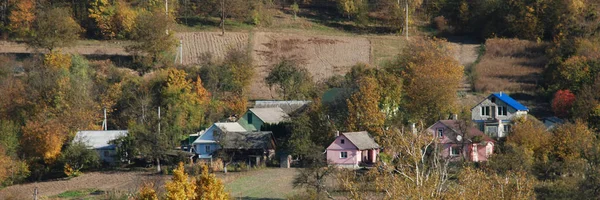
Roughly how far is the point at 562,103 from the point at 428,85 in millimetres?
6368

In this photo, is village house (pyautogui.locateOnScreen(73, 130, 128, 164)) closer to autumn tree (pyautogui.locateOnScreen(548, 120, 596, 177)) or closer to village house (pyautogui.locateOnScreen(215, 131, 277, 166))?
village house (pyautogui.locateOnScreen(215, 131, 277, 166))

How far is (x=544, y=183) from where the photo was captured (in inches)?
1288

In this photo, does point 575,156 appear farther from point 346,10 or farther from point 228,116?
point 346,10

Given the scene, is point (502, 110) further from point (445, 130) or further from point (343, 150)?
point (343, 150)

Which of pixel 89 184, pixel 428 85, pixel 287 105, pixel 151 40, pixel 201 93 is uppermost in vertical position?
pixel 151 40

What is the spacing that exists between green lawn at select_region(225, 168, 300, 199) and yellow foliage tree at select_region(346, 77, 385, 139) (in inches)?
170

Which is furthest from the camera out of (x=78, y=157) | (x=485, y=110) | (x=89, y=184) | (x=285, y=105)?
(x=285, y=105)

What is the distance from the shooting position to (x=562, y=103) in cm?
4503

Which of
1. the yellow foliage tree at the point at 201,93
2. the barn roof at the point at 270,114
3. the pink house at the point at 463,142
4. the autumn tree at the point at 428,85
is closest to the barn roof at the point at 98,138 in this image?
the barn roof at the point at 270,114

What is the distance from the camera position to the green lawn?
105 feet

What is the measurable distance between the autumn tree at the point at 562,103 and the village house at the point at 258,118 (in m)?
12.0

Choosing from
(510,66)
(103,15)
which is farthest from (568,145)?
(103,15)

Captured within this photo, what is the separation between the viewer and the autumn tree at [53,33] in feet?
177


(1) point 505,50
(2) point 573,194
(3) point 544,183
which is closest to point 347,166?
(3) point 544,183
